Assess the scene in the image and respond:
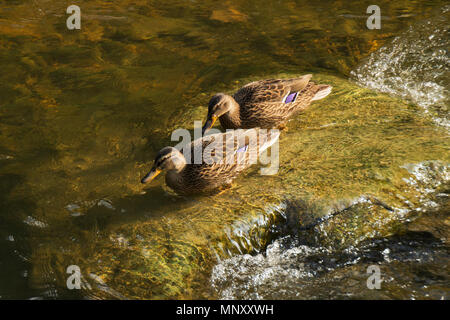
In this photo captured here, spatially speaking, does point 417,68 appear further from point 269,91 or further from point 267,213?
point 267,213

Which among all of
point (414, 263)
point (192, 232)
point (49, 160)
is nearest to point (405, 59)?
point (414, 263)

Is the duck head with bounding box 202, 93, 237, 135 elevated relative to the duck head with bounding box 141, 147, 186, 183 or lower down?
elevated

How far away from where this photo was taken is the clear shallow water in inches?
173

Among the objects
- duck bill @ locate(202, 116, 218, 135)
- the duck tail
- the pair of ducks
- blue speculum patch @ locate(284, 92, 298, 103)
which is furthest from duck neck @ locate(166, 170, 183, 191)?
the duck tail

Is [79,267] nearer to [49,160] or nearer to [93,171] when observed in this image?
[93,171]

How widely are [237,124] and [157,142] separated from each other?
1070 millimetres

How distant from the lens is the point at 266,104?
244 inches

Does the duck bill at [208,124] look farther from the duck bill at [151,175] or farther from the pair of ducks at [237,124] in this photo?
the duck bill at [151,175]

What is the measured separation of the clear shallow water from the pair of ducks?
0.61ft

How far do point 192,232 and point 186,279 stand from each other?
0.51 meters

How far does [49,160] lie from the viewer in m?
5.70

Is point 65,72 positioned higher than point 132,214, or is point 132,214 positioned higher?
point 65,72

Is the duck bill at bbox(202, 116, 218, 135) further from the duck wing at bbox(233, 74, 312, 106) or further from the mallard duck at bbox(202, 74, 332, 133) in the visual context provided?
the duck wing at bbox(233, 74, 312, 106)

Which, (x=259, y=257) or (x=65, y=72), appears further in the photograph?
(x=65, y=72)
